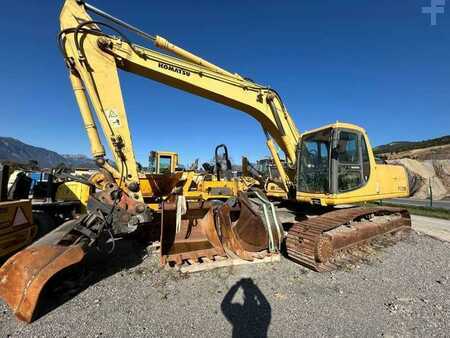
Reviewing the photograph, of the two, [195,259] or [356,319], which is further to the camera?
[195,259]

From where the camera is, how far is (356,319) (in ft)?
9.14

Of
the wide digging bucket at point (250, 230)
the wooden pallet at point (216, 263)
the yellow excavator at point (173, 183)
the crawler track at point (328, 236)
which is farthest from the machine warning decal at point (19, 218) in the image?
the crawler track at point (328, 236)

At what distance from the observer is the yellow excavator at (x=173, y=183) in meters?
3.38

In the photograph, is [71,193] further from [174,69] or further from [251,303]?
[251,303]

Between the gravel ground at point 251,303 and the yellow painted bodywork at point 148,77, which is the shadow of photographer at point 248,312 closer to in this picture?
the gravel ground at point 251,303

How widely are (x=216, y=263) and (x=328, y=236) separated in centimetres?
197

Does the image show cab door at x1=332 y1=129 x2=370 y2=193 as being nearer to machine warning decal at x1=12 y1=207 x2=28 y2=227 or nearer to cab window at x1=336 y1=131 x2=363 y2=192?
cab window at x1=336 y1=131 x2=363 y2=192

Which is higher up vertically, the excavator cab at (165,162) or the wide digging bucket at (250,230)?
the excavator cab at (165,162)

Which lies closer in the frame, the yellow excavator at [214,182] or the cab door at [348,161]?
the cab door at [348,161]

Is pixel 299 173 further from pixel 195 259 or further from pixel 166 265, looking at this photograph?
pixel 166 265

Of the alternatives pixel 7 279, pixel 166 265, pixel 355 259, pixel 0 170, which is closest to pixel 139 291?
pixel 166 265

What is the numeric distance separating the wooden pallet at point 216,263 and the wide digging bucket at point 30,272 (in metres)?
1.58

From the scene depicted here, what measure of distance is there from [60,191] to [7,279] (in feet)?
12.9

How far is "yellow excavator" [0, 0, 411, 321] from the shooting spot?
338 cm
